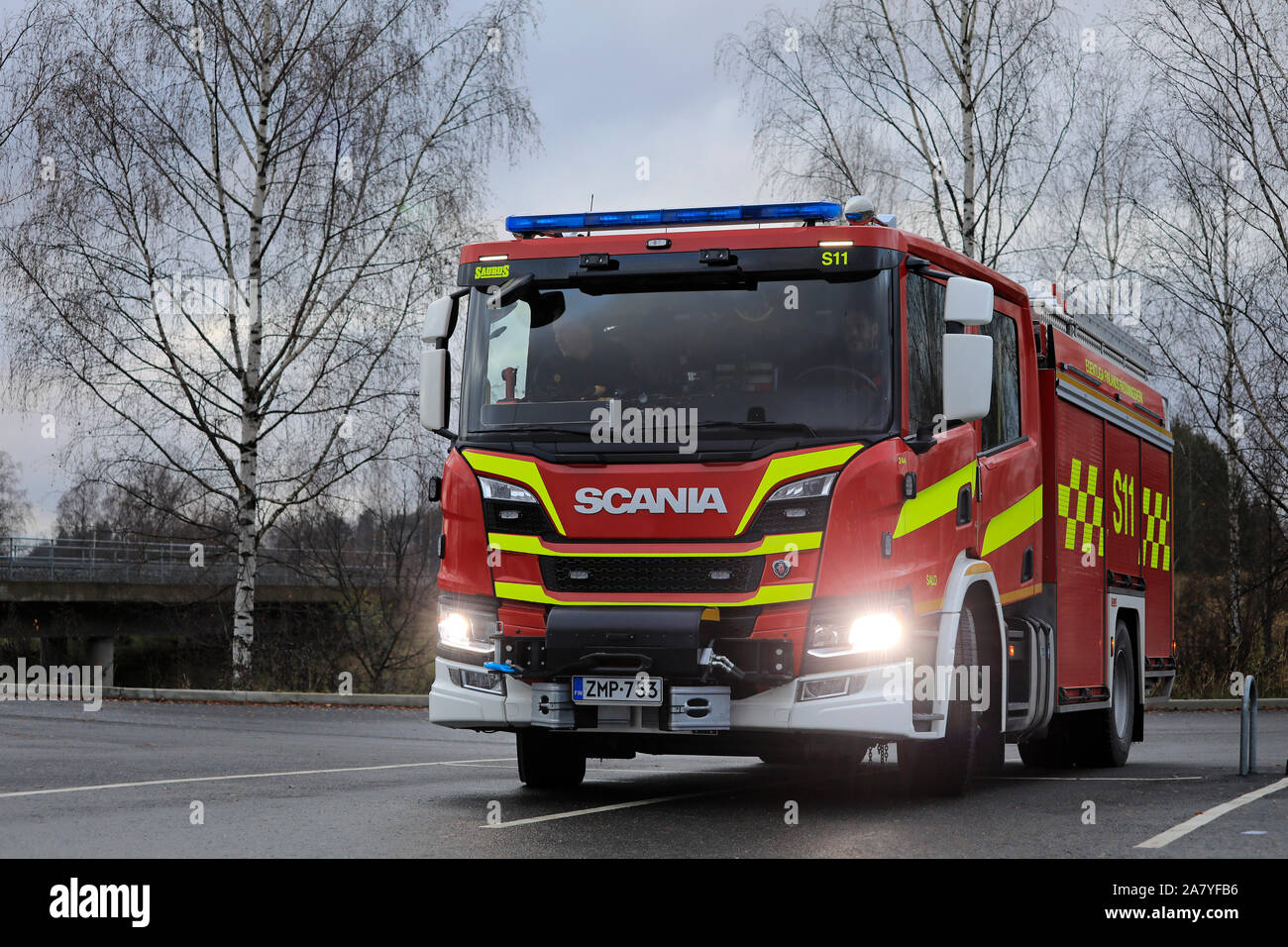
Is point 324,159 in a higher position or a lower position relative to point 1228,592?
higher

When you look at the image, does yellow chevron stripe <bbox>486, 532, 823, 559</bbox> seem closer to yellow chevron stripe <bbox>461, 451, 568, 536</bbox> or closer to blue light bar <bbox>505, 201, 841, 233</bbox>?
yellow chevron stripe <bbox>461, 451, 568, 536</bbox>

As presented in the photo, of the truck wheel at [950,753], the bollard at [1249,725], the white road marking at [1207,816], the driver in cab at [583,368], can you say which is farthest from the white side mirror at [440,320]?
the bollard at [1249,725]

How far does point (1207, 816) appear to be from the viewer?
27.6ft

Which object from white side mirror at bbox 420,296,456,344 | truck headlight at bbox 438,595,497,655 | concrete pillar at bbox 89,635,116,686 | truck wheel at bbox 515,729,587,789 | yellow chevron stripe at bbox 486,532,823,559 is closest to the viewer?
yellow chevron stripe at bbox 486,532,823,559

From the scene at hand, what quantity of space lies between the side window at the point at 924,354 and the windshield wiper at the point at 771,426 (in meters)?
0.63

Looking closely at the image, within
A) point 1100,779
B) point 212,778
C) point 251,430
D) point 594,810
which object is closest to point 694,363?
point 594,810

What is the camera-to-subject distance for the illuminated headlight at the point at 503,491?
8.31 metres

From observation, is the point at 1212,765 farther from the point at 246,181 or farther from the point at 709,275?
the point at 246,181

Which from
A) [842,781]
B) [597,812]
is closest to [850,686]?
[597,812]

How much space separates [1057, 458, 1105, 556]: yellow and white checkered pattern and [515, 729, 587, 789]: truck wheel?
400 cm

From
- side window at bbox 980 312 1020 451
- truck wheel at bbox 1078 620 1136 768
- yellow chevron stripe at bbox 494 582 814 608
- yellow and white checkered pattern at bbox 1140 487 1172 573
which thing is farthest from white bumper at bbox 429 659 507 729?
yellow and white checkered pattern at bbox 1140 487 1172 573

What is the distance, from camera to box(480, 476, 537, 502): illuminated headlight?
8.31 meters

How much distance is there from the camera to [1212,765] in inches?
516
